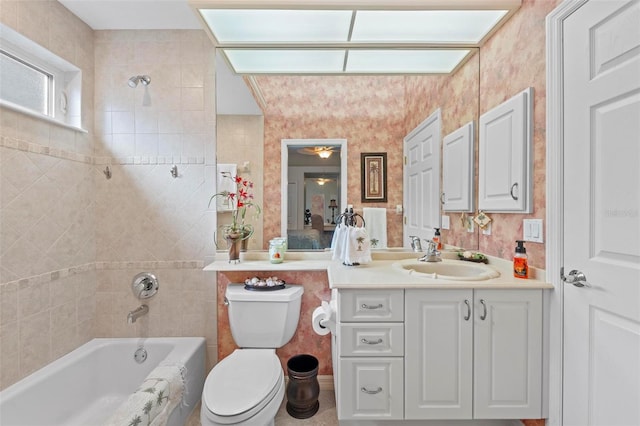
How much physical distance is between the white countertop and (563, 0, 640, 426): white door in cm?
22

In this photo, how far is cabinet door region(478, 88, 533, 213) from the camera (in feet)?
4.45

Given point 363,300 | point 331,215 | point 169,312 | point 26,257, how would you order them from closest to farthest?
point 363,300 → point 26,257 → point 331,215 → point 169,312

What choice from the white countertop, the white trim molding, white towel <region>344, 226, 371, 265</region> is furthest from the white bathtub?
the white trim molding

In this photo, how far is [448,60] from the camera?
1.88 metres

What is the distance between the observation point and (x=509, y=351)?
128 centimetres

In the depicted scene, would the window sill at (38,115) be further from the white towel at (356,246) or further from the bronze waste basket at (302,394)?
the bronze waste basket at (302,394)

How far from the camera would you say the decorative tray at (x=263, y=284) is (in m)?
1.75

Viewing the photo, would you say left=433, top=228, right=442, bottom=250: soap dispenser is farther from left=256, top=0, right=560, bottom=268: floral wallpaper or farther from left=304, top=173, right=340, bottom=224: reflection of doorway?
left=304, top=173, right=340, bottom=224: reflection of doorway

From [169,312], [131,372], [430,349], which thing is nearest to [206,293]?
[169,312]

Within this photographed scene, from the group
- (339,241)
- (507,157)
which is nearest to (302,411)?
(339,241)

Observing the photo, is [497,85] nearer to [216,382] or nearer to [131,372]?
[216,382]

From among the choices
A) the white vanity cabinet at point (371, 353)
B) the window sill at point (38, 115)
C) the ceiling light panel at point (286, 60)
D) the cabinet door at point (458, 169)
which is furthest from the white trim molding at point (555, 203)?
the window sill at point (38, 115)

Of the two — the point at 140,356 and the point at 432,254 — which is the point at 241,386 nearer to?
the point at 140,356

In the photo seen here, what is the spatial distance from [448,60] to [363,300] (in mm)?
1626
